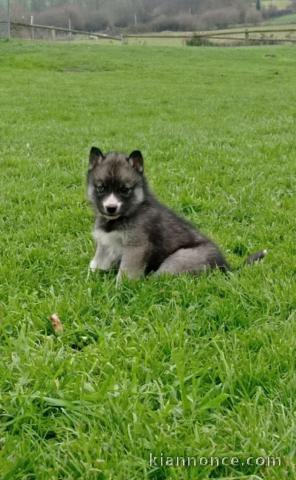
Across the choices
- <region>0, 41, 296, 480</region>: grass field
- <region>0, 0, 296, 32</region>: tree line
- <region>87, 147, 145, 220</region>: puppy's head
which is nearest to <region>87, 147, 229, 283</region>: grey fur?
<region>87, 147, 145, 220</region>: puppy's head

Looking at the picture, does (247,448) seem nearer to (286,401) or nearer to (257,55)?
(286,401)

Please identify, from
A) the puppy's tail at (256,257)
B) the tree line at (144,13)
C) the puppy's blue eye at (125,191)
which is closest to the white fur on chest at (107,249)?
the puppy's blue eye at (125,191)

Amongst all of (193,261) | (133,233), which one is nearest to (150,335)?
(193,261)

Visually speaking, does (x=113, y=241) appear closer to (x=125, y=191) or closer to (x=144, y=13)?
(x=125, y=191)

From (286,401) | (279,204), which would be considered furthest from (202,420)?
(279,204)

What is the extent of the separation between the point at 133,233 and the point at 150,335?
4.39ft

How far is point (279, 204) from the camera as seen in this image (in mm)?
6660

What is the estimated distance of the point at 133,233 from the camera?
4707mm

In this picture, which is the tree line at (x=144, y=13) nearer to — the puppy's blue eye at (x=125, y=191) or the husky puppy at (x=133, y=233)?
the husky puppy at (x=133, y=233)

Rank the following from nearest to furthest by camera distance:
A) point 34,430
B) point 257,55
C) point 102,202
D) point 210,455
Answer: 1. point 210,455
2. point 34,430
3. point 102,202
4. point 257,55

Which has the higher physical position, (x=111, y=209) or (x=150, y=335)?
(x=111, y=209)

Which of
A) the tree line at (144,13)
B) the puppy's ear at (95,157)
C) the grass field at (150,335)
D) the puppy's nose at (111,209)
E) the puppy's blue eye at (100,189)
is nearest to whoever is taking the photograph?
the grass field at (150,335)

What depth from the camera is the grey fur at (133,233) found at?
463 centimetres

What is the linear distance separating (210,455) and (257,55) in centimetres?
4100
